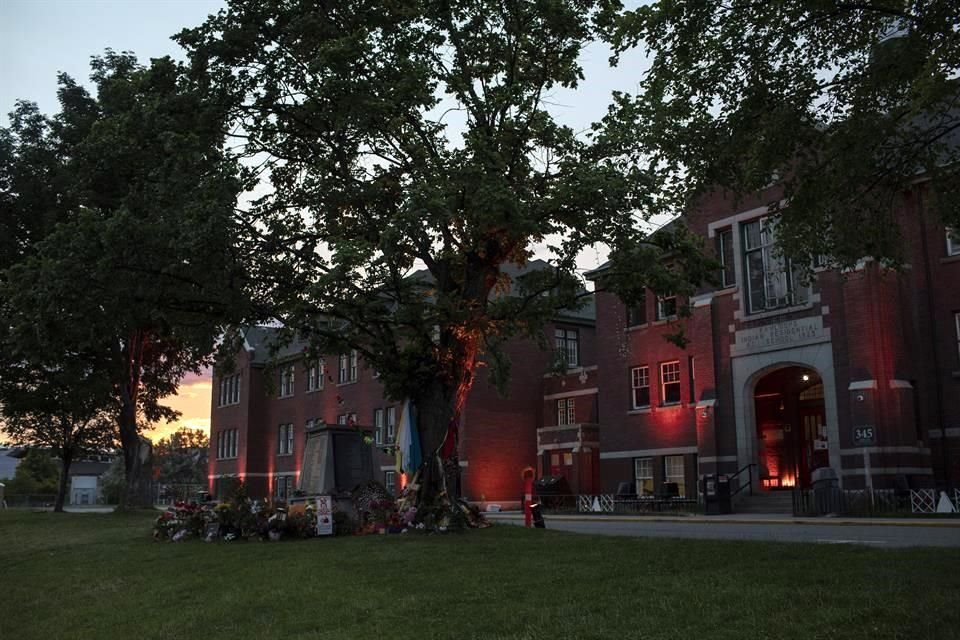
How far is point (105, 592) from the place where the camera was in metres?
12.4

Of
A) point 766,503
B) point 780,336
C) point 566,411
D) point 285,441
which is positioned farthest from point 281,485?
point 780,336

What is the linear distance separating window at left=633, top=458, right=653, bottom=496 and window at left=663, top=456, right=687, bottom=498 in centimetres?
82

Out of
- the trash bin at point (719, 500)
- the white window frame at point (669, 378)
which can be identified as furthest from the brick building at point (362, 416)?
the trash bin at point (719, 500)

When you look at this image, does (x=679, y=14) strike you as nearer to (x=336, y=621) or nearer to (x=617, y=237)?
(x=617, y=237)

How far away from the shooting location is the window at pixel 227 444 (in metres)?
65.9

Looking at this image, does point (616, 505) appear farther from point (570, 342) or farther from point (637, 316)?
point (570, 342)

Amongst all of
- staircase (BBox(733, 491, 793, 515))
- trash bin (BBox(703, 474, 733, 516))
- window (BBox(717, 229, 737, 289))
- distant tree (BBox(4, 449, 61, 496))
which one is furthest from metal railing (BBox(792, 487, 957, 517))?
distant tree (BBox(4, 449, 61, 496))

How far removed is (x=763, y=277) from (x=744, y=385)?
404 cm

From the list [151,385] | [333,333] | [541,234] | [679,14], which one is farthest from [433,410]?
[151,385]

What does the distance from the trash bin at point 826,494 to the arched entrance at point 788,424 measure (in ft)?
24.4

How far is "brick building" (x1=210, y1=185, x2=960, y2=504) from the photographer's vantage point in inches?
1102

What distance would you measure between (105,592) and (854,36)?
12.7m

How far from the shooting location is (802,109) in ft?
39.3

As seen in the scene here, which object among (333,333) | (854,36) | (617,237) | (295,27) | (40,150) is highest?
(40,150)
